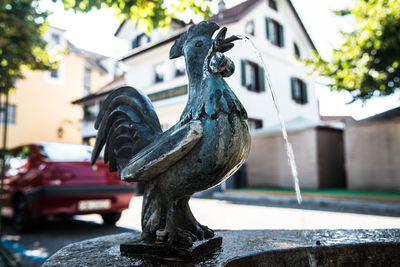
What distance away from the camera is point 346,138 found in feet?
32.9

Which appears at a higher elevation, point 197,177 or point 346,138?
point 346,138

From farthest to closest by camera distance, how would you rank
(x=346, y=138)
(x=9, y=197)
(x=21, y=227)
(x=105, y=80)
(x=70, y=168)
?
(x=105, y=80) → (x=346, y=138) → (x=9, y=197) → (x=21, y=227) → (x=70, y=168)

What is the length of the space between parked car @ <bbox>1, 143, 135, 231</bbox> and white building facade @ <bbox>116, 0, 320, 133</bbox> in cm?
434

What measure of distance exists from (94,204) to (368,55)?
810 cm

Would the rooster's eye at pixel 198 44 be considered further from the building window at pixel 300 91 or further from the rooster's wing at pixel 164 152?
the building window at pixel 300 91

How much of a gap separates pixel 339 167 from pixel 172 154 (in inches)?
447

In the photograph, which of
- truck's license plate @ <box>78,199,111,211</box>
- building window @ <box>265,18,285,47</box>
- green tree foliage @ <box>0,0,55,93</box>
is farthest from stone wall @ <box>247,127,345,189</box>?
green tree foliage @ <box>0,0,55,93</box>

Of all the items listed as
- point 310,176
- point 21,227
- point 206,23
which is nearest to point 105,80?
point 310,176

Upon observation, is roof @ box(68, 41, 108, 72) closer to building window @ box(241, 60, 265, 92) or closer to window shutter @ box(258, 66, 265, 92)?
building window @ box(241, 60, 265, 92)

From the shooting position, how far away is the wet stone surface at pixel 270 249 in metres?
1.51

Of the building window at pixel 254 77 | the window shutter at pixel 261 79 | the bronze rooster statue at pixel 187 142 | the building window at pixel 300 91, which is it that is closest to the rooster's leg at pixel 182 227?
the bronze rooster statue at pixel 187 142

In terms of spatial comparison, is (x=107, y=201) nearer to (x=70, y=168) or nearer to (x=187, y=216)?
(x=70, y=168)

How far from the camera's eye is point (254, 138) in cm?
1244

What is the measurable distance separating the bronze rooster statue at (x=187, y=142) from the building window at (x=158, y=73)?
1208 cm
